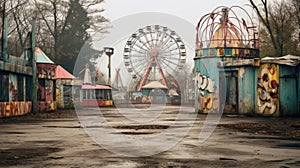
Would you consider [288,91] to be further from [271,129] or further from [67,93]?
[67,93]

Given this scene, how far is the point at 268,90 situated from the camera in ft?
91.1

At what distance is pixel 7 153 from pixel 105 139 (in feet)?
12.8

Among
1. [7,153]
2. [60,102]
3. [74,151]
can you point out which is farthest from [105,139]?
[60,102]

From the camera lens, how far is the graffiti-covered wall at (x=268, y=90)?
2725 cm

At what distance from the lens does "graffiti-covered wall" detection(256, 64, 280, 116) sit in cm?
2725

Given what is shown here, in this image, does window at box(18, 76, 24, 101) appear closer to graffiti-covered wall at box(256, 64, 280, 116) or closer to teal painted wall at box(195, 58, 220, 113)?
teal painted wall at box(195, 58, 220, 113)

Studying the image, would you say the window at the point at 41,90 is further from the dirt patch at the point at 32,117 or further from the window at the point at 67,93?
the window at the point at 67,93

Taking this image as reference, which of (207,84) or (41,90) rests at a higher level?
(207,84)

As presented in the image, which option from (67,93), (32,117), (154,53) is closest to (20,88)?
(32,117)

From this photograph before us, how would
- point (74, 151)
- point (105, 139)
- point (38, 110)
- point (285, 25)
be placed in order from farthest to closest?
point (285, 25)
point (38, 110)
point (105, 139)
point (74, 151)

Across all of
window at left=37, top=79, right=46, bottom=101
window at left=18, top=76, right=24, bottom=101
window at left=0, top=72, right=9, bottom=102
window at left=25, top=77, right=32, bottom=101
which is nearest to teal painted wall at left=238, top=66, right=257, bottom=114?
window at left=0, top=72, right=9, bottom=102

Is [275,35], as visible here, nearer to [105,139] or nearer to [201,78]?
[201,78]

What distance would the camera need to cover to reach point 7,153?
32.1 ft

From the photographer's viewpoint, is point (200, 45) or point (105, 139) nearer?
point (105, 139)
